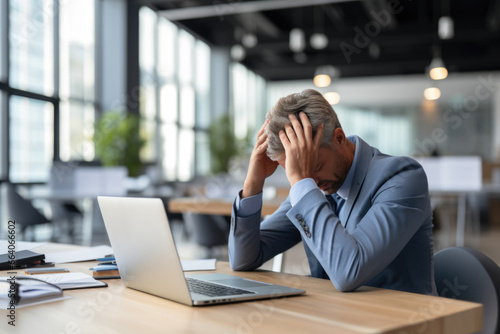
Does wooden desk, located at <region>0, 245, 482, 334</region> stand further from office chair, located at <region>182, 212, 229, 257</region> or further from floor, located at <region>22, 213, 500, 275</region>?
floor, located at <region>22, 213, 500, 275</region>

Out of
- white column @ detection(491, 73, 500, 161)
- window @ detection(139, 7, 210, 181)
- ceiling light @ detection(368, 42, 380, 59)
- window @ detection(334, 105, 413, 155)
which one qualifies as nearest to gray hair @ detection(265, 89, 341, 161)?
window @ detection(139, 7, 210, 181)

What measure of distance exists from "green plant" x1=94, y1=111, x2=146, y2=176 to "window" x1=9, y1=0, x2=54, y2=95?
2.87ft

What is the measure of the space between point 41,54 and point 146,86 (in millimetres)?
2535

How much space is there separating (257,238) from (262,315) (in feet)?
1.83

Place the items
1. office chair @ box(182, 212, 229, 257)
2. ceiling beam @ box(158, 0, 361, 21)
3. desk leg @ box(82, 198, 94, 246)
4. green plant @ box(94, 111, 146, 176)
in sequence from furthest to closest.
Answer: ceiling beam @ box(158, 0, 361, 21), green plant @ box(94, 111, 146, 176), desk leg @ box(82, 198, 94, 246), office chair @ box(182, 212, 229, 257)

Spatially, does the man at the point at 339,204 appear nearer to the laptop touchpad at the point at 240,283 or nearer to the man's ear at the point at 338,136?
the man's ear at the point at 338,136

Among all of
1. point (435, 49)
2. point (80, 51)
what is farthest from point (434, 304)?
point (435, 49)

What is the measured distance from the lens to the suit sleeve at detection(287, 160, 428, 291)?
109 cm

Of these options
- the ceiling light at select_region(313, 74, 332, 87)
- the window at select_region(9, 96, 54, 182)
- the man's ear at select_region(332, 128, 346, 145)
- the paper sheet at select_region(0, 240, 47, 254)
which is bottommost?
the paper sheet at select_region(0, 240, 47, 254)

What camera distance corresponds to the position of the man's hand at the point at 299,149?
4.04 ft

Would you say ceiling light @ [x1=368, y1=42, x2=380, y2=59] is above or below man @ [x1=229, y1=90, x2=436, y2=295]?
above

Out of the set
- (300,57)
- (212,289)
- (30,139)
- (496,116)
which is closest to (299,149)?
(212,289)

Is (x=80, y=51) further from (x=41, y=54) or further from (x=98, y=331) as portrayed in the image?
(x=98, y=331)

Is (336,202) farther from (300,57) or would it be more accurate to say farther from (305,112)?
(300,57)
